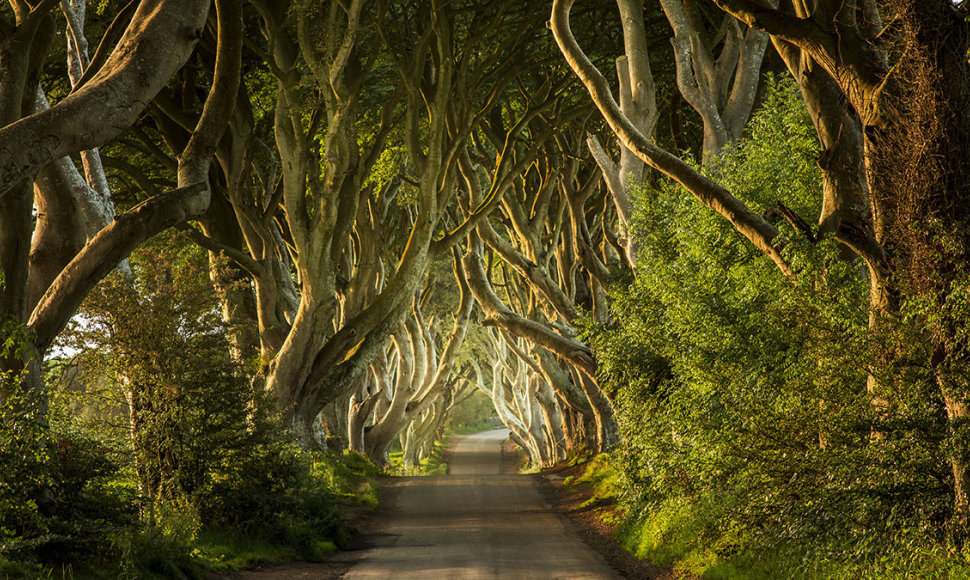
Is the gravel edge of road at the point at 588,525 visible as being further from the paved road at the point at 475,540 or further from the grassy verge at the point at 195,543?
the grassy verge at the point at 195,543

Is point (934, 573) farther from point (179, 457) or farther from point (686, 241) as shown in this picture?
point (179, 457)

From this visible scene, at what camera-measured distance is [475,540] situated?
43.7 feet

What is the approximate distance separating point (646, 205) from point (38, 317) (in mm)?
7849

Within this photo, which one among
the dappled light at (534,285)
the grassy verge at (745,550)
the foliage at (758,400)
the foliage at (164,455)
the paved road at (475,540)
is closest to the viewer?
the grassy verge at (745,550)

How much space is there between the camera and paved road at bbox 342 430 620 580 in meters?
10.7

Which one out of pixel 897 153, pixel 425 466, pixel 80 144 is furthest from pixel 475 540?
pixel 425 466

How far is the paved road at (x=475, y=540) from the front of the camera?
35.0 feet

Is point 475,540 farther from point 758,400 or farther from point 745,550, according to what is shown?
point 758,400

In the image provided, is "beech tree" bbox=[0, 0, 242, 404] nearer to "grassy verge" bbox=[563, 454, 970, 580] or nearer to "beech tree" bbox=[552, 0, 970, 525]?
"beech tree" bbox=[552, 0, 970, 525]

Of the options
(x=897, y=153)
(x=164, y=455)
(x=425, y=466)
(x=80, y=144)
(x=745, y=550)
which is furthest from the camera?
(x=425, y=466)

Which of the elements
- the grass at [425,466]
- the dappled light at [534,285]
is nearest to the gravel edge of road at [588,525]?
the dappled light at [534,285]

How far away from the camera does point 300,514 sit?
12734 millimetres

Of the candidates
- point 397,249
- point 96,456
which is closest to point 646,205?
point 96,456

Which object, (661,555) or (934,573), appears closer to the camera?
(934,573)
